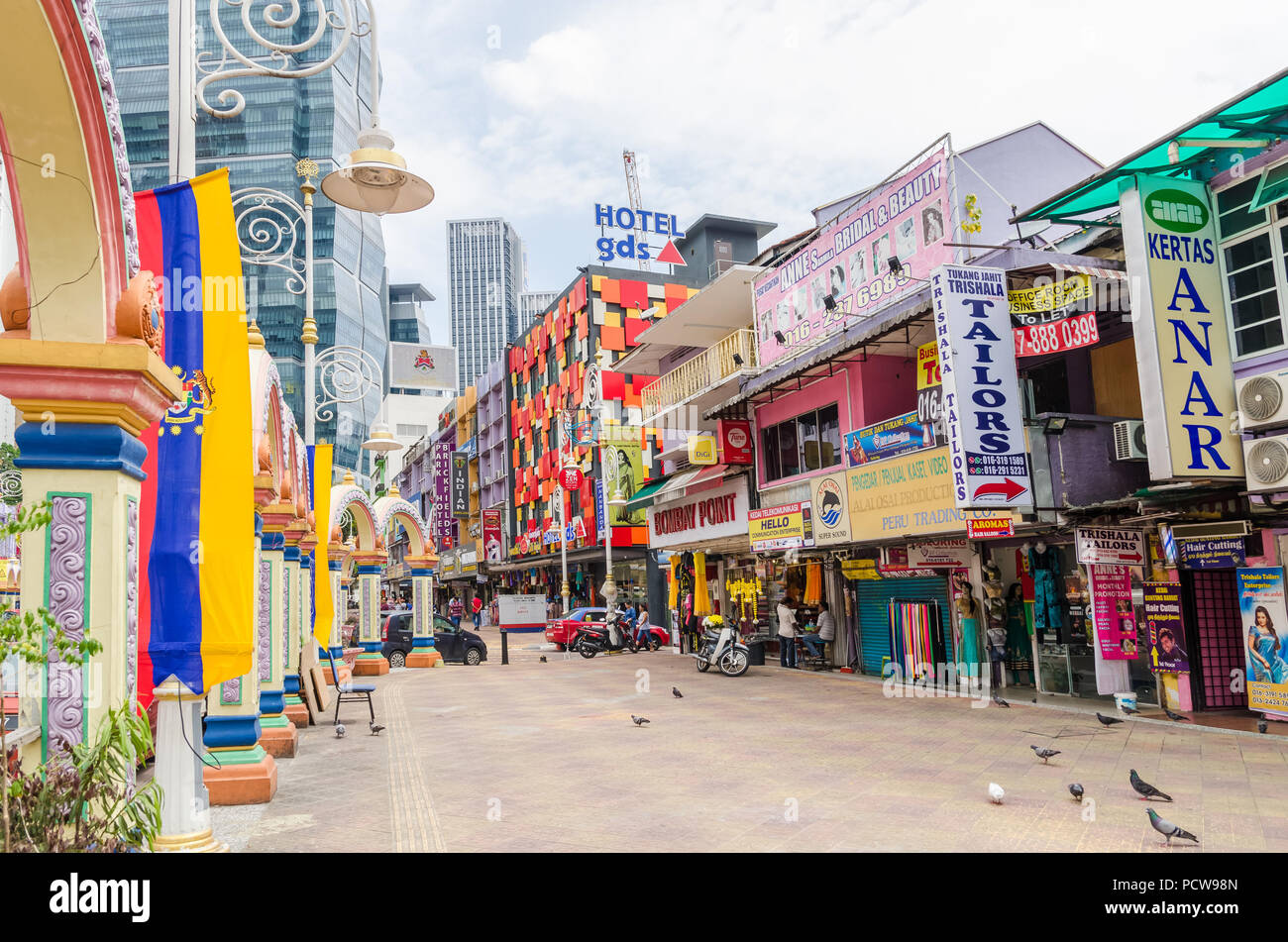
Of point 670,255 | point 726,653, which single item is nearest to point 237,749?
point 726,653

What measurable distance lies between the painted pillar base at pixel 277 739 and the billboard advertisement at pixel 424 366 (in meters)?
45.3

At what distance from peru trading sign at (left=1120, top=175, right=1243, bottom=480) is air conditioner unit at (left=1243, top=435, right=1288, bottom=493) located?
0.32 m

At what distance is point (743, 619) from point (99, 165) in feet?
77.0

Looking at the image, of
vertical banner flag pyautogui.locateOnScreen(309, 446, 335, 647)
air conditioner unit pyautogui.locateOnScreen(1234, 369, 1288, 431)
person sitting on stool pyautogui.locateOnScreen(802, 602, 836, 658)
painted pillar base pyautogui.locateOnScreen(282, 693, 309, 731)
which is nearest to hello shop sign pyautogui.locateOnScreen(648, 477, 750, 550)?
person sitting on stool pyautogui.locateOnScreen(802, 602, 836, 658)

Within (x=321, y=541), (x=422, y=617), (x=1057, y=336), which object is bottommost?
(x=422, y=617)

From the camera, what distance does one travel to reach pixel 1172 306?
37.7ft

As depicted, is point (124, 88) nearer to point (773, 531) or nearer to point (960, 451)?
point (960, 451)

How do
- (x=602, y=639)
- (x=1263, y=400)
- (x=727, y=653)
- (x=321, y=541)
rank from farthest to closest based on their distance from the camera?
(x=602, y=639) < (x=727, y=653) < (x=321, y=541) < (x=1263, y=400)

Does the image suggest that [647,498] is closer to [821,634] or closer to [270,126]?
[821,634]

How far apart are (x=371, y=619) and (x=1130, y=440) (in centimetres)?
1964

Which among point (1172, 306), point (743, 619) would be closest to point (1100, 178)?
point (1172, 306)

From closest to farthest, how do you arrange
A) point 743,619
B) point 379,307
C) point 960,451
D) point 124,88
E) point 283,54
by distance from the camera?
1. point 283,54
2. point 124,88
3. point 960,451
4. point 743,619
5. point 379,307

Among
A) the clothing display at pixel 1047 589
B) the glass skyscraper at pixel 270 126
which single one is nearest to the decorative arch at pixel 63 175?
the glass skyscraper at pixel 270 126

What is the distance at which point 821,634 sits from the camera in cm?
2091
